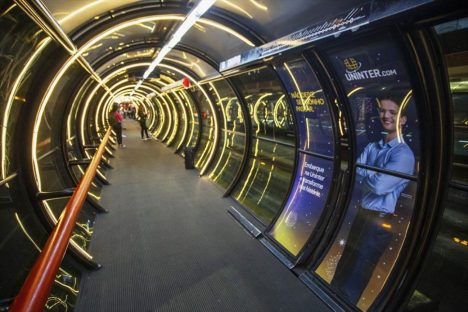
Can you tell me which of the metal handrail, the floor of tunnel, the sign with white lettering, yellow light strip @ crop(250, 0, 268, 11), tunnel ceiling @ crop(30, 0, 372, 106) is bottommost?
the floor of tunnel

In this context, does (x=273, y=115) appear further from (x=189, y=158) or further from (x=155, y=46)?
(x=155, y=46)

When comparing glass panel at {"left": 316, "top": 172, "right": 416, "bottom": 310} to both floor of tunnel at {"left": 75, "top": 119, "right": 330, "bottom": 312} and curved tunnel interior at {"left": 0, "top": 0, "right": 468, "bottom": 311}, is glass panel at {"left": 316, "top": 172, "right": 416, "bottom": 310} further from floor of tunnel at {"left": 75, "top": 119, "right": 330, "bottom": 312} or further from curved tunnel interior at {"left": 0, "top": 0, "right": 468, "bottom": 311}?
floor of tunnel at {"left": 75, "top": 119, "right": 330, "bottom": 312}

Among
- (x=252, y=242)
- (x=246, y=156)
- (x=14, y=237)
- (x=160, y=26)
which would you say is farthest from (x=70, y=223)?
(x=246, y=156)

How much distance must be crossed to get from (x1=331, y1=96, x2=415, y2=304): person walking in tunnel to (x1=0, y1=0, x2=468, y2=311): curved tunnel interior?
0.02 meters

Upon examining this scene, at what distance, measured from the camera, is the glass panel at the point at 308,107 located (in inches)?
194

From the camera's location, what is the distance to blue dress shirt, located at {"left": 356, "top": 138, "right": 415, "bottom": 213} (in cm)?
389

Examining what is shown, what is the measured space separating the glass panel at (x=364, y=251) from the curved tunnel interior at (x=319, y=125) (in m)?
0.03

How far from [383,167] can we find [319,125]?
157cm

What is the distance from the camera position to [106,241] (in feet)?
17.0

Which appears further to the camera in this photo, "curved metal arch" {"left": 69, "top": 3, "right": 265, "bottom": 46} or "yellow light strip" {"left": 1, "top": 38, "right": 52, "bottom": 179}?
"curved metal arch" {"left": 69, "top": 3, "right": 265, "bottom": 46}

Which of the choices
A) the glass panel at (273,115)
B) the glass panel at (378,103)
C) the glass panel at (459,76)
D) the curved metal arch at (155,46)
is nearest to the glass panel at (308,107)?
the glass panel at (378,103)

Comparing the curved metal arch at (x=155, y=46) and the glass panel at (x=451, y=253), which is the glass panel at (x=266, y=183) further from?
the glass panel at (x=451, y=253)

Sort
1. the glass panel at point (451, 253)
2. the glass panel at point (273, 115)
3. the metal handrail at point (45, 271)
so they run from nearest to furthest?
the metal handrail at point (45, 271) → the glass panel at point (451, 253) → the glass panel at point (273, 115)

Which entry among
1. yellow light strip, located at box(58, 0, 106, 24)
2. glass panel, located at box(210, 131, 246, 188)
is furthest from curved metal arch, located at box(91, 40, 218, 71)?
yellow light strip, located at box(58, 0, 106, 24)
